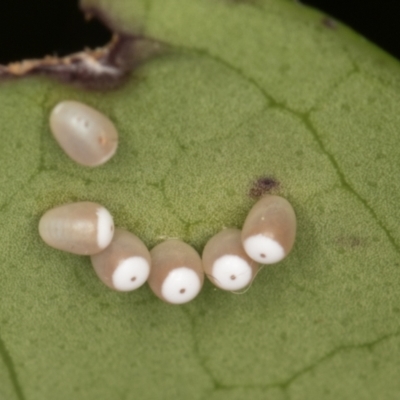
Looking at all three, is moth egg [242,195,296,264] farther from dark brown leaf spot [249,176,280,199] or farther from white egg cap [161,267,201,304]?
white egg cap [161,267,201,304]

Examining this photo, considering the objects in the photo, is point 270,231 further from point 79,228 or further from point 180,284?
point 79,228

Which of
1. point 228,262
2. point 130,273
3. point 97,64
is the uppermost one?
point 97,64

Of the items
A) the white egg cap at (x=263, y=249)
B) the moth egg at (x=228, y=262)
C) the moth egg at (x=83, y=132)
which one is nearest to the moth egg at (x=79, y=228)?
the moth egg at (x=83, y=132)

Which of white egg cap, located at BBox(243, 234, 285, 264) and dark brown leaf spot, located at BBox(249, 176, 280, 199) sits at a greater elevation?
dark brown leaf spot, located at BBox(249, 176, 280, 199)

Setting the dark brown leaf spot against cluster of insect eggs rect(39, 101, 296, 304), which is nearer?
cluster of insect eggs rect(39, 101, 296, 304)

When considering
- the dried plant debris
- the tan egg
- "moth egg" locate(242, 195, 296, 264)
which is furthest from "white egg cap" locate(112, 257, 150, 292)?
the dried plant debris

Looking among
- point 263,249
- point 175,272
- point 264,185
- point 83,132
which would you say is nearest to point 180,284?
point 175,272

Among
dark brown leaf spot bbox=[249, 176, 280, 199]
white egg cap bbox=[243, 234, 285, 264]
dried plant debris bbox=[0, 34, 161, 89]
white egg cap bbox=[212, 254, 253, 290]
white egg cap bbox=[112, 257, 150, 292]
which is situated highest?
dried plant debris bbox=[0, 34, 161, 89]
